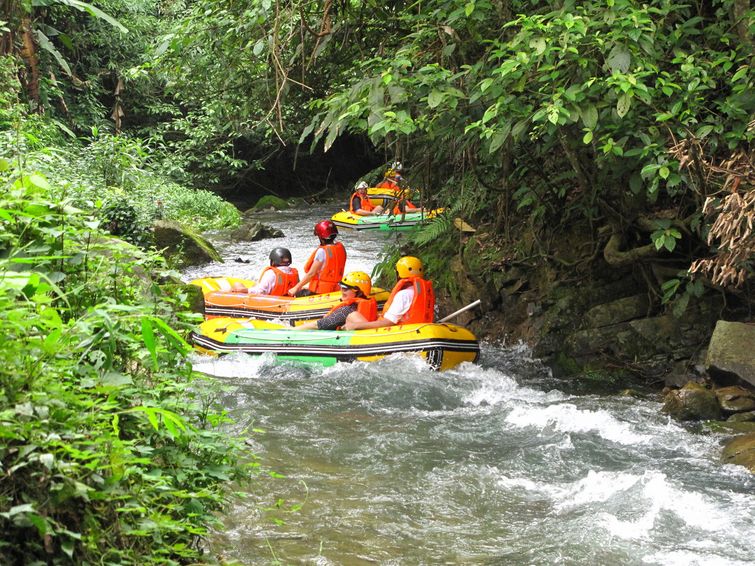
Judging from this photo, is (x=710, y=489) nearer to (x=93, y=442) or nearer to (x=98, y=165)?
(x=93, y=442)

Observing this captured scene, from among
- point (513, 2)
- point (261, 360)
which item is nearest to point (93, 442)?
point (513, 2)

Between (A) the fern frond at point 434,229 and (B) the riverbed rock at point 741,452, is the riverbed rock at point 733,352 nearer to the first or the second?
(B) the riverbed rock at point 741,452

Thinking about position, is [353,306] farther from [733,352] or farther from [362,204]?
[362,204]

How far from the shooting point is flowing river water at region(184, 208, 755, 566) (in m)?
4.61

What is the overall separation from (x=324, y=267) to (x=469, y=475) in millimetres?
6014

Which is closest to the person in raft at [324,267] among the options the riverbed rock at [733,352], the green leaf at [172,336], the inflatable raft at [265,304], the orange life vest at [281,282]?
the orange life vest at [281,282]

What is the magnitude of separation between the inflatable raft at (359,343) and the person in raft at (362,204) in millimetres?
9102

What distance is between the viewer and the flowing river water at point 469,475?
4.61 m

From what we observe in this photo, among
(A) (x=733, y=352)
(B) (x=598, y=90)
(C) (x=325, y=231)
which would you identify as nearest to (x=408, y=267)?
(C) (x=325, y=231)

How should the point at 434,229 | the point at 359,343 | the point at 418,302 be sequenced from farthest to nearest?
1. the point at 434,229
2. the point at 418,302
3. the point at 359,343

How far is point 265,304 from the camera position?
38.0 ft

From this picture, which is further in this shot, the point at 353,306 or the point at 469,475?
the point at 353,306

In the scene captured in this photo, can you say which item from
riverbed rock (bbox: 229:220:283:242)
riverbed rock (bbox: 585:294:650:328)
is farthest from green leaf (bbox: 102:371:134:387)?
riverbed rock (bbox: 229:220:283:242)

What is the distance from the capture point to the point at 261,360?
31.1 ft
